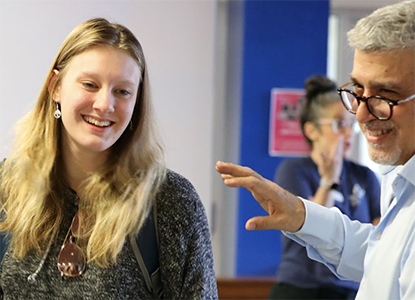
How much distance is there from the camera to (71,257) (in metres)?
1.76

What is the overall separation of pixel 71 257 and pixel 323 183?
1628mm

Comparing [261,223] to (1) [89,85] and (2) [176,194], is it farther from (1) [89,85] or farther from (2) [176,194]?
(1) [89,85]

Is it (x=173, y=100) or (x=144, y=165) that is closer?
(x=144, y=165)

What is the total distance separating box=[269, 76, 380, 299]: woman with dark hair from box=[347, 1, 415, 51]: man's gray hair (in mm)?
1468

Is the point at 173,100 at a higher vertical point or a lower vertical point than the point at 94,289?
higher

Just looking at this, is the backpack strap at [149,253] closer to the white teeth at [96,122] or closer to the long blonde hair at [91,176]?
the long blonde hair at [91,176]

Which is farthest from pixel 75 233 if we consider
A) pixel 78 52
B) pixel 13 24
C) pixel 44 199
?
pixel 13 24

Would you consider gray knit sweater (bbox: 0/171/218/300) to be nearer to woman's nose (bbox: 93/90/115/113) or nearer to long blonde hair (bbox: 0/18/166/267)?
long blonde hair (bbox: 0/18/166/267)

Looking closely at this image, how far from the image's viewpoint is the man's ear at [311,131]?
3.18 meters

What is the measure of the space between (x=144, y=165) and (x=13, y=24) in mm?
1319

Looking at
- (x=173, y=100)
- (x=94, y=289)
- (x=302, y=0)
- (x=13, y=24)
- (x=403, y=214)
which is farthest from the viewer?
(x=302, y=0)

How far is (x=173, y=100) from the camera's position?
371cm

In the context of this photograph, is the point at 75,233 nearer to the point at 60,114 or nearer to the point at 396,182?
the point at 60,114

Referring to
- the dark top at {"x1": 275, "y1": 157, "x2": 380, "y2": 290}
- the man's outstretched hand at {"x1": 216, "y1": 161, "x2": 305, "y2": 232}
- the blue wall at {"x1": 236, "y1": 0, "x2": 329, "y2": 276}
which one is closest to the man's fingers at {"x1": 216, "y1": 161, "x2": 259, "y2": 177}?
the man's outstretched hand at {"x1": 216, "y1": 161, "x2": 305, "y2": 232}
